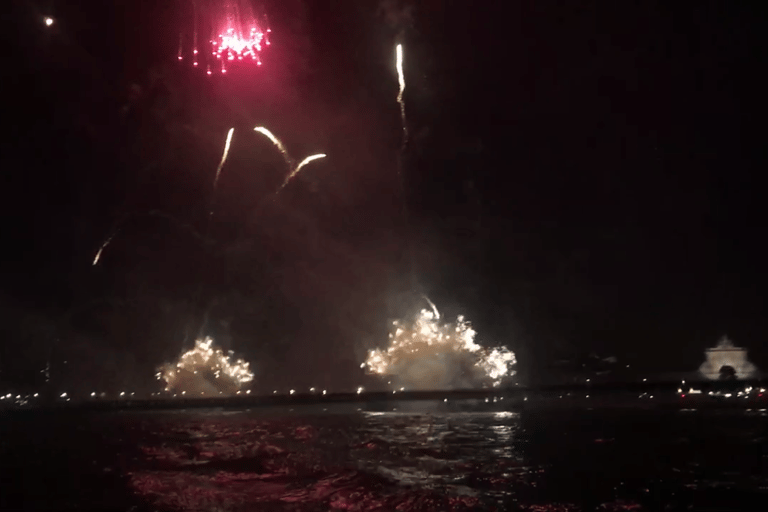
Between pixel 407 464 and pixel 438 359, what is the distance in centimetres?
1702

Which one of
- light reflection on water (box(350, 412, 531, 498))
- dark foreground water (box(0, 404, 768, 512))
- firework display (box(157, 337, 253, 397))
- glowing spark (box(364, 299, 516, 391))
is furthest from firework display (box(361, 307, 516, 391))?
dark foreground water (box(0, 404, 768, 512))

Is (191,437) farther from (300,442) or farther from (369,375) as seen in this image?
(369,375)

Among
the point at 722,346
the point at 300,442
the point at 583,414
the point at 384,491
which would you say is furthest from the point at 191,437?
the point at 722,346

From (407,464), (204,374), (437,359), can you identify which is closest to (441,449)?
(407,464)

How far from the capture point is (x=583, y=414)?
512 inches

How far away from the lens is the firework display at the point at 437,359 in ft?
80.6

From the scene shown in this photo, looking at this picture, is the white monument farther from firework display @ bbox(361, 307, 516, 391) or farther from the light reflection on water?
the light reflection on water

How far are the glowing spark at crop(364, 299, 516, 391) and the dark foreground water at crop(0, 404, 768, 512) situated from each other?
11.3 meters

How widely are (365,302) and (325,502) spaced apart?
23.9 meters

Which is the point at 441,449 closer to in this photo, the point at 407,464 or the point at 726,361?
the point at 407,464

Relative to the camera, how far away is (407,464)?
805cm

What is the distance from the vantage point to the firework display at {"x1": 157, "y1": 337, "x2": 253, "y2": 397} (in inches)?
1026

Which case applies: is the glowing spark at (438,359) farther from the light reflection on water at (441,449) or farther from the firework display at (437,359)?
the light reflection on water at (441,449)

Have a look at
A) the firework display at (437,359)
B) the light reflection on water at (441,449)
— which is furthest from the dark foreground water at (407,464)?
the firework display at (437,359)
